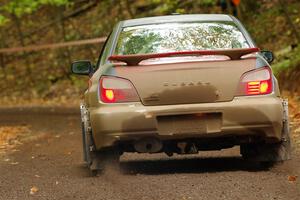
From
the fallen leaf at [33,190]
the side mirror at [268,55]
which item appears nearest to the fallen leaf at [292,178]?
the side mirror at [268,55]

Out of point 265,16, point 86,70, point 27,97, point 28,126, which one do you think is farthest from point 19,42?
point 86,70

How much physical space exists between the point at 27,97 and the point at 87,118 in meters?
19.9

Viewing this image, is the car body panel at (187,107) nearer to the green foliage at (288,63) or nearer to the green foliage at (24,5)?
the green foliage at (288,63)

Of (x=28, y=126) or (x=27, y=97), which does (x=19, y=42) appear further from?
(x=28, y=126)

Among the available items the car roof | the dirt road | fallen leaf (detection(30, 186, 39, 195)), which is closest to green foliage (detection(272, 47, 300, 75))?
the dirt road

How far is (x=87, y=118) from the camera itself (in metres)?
8.40

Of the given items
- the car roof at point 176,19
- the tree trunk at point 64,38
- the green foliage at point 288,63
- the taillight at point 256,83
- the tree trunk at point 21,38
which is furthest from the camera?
the tree trunk at point 21,38

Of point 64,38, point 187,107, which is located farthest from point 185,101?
point 64,38

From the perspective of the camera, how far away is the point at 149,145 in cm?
812

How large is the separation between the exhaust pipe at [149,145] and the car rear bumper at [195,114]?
168mm

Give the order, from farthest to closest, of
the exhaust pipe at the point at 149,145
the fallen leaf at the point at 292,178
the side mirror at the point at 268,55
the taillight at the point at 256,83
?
1. the side mirror at the point at 268,55
2. the exhaust pipe at the point at 149,145
3. the taillight at the point at 256,83
4. the fallen leaf at the point at 292,178

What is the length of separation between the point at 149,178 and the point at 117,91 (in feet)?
2.97

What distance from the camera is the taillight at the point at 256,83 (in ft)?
25.9

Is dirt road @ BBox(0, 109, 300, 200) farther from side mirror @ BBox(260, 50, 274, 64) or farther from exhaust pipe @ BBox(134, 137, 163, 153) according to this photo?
side mirror @ BBox(260, 50, 274, 64)
